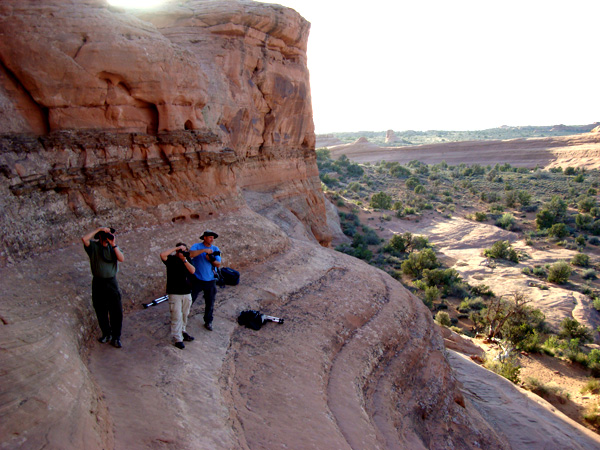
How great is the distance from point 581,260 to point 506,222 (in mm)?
7402

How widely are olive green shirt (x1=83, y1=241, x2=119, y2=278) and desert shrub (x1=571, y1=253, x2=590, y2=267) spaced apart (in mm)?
24757

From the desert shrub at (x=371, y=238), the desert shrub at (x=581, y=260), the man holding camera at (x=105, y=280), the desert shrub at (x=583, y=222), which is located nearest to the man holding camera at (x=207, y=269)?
the man holding camera at (x=105, y=280)

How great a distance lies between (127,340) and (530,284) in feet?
65.4

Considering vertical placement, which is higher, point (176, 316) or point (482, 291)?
point (176, 316)

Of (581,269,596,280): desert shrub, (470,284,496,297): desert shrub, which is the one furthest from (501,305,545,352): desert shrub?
(581,269,596,280): desert shrub

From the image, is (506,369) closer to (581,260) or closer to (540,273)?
(540,273)

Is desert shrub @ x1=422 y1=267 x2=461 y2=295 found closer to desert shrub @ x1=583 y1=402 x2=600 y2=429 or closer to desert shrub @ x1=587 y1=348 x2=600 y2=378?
desert shrub @ x1=587 y1=348 x2=600 y2=378

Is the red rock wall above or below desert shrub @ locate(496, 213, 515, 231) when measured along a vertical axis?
above

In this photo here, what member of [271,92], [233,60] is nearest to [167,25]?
[233,60]

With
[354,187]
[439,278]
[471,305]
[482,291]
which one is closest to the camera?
[471,305]

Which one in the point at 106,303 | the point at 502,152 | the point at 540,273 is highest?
the point at 502,152

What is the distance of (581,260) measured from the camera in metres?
21.8

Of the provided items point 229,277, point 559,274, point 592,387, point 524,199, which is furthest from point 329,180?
point 229,277

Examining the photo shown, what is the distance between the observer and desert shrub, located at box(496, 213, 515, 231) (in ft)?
94.2
